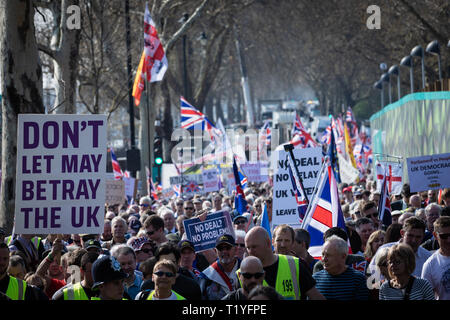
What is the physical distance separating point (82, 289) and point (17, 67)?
597 cm

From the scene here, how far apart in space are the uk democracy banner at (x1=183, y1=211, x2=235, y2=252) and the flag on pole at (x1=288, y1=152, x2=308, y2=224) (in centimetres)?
209

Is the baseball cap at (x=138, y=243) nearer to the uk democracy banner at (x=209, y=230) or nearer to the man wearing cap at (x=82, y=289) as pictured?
the uk democracy banner at (x=209, y=230)

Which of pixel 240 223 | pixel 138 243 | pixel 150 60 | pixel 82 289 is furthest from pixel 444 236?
pixel 150 60

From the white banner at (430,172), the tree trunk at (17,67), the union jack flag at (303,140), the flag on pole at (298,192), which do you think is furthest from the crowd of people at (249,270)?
the union jack flag at (303,140)

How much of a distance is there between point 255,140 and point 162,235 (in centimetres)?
2262

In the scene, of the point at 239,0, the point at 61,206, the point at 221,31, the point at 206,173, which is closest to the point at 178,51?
the point at 221,31

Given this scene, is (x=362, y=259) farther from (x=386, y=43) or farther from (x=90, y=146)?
(x=386, y=43)

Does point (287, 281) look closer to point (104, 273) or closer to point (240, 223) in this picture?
point (104, 273)

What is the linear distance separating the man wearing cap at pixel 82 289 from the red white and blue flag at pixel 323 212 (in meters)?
2.76

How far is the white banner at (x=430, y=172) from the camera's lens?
13.6 meters

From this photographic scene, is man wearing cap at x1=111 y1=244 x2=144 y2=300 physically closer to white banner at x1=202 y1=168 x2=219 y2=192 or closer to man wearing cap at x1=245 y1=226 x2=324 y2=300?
man wearing cap at x1=245 y1=226 x2=324 y2=300

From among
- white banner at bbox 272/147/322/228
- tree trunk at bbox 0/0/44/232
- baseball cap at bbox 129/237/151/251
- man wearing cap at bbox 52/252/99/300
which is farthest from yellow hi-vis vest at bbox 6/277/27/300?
tree trunk at bbox 0/0/44/232

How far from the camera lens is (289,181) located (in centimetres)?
1170

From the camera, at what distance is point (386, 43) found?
1847 inches
